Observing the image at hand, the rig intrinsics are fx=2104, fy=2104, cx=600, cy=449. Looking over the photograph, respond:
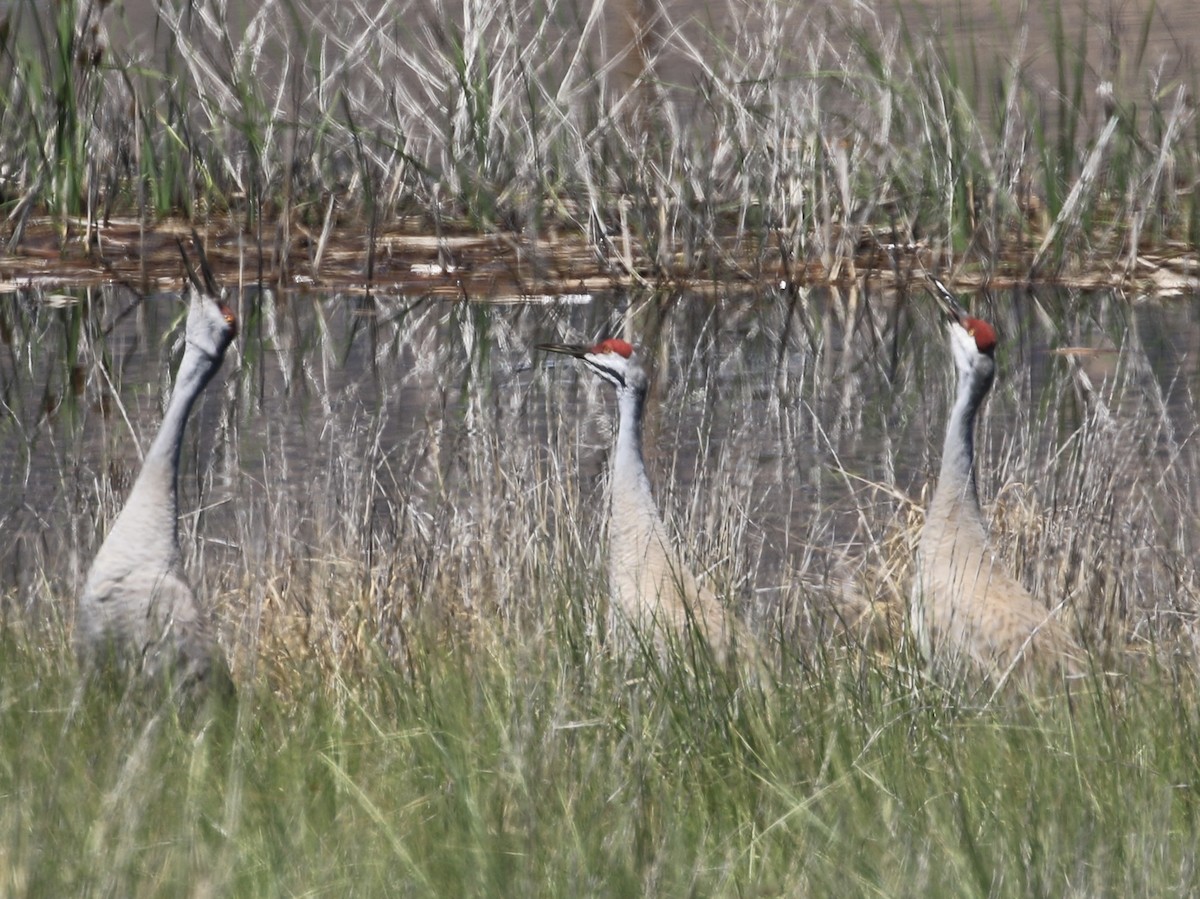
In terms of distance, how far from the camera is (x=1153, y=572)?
5.43 metres

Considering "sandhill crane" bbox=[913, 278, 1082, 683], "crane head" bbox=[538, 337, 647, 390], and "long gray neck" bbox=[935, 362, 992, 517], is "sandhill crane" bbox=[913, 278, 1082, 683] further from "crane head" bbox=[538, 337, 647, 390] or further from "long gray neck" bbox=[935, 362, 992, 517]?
"crane head" bbox=[538, 337, 647, 390]

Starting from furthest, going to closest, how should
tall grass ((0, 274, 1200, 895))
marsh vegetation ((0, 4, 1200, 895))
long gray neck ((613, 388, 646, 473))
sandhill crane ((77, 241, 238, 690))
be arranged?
1. long gray neck ((613, 388, 646, 473))
2. sandhill crane ((77, 241, 238, 690))
3. marsh vegetation ((0, 4, 1200, 895))
4. tall grass ((0, 274, 1200, 895))

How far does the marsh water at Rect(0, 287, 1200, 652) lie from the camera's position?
222 inches

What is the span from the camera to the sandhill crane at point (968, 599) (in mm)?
4715

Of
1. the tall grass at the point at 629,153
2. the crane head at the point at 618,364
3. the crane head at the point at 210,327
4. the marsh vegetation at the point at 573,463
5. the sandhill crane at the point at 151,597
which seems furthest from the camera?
the tall grass at the point at 629,153

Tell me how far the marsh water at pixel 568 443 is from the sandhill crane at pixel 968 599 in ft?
1.02

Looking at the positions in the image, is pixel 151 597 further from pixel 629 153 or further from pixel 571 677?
pixel 629 153

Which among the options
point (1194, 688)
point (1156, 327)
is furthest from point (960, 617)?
point (1156, 327)

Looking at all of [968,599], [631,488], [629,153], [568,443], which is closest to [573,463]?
[568,443]

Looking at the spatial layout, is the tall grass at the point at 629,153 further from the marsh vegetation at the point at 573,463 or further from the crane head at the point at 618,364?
the crane head at the point at 618,364

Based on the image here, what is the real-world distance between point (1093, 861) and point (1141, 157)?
9426mm

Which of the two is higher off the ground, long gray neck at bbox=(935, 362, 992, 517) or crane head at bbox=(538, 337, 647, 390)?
crane head at bbox=(538, 337, 647, 390)

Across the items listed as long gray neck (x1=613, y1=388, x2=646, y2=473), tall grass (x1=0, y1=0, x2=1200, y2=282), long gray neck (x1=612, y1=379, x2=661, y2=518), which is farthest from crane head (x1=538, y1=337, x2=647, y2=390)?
tall grass (x1=0, y1=0, x2=1200, y2=282)

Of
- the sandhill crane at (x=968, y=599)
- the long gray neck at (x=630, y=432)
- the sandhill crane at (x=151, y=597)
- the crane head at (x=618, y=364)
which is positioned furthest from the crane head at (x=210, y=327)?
the sandhill crane at (x=968, y=599)
